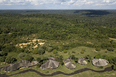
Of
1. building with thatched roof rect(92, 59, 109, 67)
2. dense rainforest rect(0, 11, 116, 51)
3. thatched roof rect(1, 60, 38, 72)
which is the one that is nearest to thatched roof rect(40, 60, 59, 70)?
thatched roof rect(1, 60, 38, 72)

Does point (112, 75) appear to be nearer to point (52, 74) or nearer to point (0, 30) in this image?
point (52, 74)

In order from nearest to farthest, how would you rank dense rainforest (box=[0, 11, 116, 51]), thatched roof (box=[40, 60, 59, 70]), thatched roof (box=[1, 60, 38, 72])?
1. thatched roof (box=[1, 60, 38, 72])
2. thatched roof (box=[40, 60, 59, 70])
3. dense rainforest (box=[0, 11, 116, 51])

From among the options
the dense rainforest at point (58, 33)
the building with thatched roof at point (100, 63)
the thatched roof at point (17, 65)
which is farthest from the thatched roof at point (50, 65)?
the dense rainforest at point (58, 33)

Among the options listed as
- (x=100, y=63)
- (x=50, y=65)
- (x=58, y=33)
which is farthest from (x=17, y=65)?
(x=58, y=33)

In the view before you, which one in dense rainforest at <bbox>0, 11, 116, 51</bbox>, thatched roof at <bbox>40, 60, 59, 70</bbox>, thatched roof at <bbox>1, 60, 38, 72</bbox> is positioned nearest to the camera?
thatched roof at <bbox>1, 60, 38, 72</bbox>

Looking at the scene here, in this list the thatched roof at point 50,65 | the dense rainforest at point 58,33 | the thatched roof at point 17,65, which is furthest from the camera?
the dense rainforest at point 58,33

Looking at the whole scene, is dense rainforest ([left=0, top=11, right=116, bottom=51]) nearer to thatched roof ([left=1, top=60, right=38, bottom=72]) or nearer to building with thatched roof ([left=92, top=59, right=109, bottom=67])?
building with thatched roof ([left=92, top=59, right=109, bottom=67])

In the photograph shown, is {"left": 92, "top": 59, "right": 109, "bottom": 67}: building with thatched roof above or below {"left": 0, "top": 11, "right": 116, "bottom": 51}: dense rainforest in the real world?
below

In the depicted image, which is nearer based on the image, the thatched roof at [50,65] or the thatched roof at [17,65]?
the thatched roof at [17,65]

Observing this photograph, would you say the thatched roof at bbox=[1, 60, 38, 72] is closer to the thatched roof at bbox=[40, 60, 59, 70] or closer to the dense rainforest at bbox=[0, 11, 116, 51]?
the thatched roof at bbox=[40, 60, 59, 70]

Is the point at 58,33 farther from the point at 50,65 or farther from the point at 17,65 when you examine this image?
the point at 17,65

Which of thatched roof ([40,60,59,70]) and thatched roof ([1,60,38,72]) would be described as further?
thatched roof ([40,60,59,70])

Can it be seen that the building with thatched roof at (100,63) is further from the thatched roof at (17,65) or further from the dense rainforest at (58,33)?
the thatched roof at (17,65)
